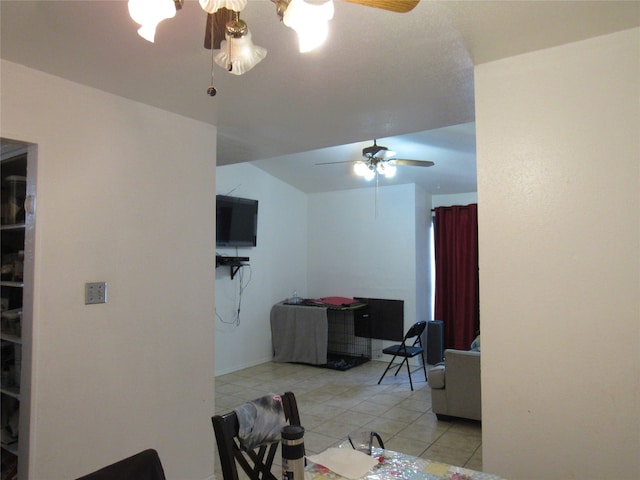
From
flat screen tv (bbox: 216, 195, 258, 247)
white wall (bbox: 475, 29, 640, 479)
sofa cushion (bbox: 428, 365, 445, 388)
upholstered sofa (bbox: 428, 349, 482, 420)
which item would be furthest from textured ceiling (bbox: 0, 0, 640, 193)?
flat screen tv (bbox: 216, 195, 258, 247)

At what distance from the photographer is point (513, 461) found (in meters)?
1.73

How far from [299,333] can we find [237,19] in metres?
5.01

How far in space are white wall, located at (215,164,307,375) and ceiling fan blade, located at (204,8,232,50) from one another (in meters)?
4.15

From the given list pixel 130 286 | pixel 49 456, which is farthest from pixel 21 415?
pixel 130 286

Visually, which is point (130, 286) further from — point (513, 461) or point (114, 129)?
point (513, 461)

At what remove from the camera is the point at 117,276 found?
2.17 m

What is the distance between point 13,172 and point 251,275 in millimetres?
3434

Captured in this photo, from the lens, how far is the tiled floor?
323 centimetres

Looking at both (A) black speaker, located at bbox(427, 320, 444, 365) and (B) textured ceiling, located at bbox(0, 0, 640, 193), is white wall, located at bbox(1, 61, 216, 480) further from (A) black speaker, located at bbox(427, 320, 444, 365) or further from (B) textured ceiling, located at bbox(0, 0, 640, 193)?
(A) black speaker, located at bbox(427, 320, 444, 365)

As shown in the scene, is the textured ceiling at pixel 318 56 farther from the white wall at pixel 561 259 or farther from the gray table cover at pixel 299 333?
the gray table cover at pixel 299 333

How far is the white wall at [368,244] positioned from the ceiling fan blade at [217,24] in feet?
16.1

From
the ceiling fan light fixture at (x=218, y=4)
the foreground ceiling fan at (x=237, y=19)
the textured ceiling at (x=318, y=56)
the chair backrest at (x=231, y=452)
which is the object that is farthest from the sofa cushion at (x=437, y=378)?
the ceiling fan light fixture at (x=218, y=4)

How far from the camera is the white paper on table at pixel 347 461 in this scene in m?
1.33

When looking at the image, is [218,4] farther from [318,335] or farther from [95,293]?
[318,335]
